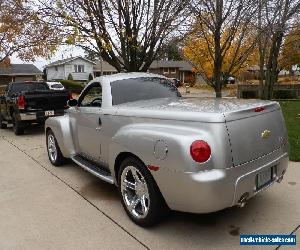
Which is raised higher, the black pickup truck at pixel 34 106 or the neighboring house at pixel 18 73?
the neighboring house at pixel 18 73

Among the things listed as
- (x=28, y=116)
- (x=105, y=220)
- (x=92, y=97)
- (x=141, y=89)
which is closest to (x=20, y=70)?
(x=28, y=116)

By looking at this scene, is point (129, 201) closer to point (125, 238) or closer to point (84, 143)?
point (125, 238)

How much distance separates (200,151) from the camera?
9.89 feet

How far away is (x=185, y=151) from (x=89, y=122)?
7.14 ft

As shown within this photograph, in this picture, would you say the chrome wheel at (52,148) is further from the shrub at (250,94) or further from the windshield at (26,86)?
the shrub at (250,94)

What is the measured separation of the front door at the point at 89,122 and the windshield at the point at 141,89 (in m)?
0.31

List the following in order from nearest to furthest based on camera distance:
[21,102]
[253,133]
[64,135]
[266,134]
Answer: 1. [253,133]
2. [266,134]
3. [64,135]
4. [21,102]

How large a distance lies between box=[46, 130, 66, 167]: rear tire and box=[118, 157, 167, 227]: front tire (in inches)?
99.7

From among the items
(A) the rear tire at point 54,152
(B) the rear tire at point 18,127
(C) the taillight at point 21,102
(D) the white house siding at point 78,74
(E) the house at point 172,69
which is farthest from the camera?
(E) the house at point 172,69

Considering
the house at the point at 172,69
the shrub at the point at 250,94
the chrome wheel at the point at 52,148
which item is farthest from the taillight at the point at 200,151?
the house at the point at 172,69

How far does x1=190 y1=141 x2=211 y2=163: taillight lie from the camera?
301 cm

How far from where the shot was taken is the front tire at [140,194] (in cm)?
348

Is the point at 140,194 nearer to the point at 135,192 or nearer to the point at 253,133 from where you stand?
the point at 135,192

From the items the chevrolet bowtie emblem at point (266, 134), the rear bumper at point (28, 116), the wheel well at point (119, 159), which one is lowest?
the wheel well at point (119, 159)
